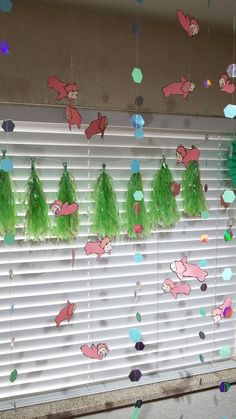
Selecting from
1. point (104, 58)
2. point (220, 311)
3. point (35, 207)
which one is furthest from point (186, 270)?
point (104, 58)

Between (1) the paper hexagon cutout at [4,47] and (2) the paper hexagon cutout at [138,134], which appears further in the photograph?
(2) the paper hexagon cutout at [138,134]

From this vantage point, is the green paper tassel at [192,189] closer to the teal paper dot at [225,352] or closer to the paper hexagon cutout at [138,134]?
the paper hexagon cutout at [138,134]

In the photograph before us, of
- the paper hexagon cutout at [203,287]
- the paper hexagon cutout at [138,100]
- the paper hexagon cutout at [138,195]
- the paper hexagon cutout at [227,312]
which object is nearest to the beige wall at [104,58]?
the paper hexagon cutout at [138,100]

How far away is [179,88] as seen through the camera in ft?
6.30

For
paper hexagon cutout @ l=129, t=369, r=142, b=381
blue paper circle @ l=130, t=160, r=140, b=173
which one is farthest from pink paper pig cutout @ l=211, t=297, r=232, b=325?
blue paper circle @ l=130, t=160, r=140, b=173

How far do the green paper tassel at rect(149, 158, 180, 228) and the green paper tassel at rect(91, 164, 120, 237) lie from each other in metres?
0.17

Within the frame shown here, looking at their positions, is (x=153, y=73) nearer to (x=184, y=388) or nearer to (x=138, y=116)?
(x=138, y=116)

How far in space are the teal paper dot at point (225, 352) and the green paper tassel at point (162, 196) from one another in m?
0.71

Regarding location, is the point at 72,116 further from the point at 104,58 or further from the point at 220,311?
the point at 220,311

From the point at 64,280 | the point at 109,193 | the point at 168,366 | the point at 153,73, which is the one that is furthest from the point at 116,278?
the point at 153,73

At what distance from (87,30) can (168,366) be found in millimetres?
1489

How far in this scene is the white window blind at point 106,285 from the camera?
1.81m

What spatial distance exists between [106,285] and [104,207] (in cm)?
34

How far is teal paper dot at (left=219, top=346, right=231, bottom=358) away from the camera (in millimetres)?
2158
